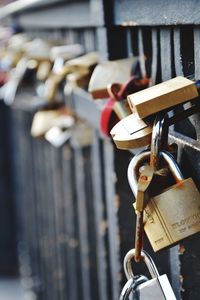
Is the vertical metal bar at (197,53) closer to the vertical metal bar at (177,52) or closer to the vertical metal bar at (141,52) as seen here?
the vertical metal bar at (177,52)

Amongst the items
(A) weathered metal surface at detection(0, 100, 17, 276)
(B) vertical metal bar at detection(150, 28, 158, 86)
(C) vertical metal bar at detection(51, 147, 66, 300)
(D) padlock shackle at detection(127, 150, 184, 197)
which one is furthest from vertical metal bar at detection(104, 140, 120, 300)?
(A) weathered metal surface at detection(0, 100, 17, 276)

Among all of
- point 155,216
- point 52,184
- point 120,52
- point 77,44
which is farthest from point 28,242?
point 155,216

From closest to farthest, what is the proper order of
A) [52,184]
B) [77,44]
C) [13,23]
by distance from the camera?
[77,44] < [52,184] < [13,23]

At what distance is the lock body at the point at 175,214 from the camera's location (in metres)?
0.91

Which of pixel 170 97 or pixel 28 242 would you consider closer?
pixel 170 97

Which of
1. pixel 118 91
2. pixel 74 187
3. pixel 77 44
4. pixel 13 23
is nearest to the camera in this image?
pixel 118 91

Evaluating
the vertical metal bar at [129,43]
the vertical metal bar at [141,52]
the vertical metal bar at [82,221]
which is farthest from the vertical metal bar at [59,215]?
the vertical metal bar at [141,52]

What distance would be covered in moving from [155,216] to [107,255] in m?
1.01

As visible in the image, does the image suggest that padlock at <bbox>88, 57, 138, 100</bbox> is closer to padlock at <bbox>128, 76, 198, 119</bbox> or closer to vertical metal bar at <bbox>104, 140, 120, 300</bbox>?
vertical metal bar at <bbox>104, 140, 120, 300</bbox>

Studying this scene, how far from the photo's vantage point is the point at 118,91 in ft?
4.26

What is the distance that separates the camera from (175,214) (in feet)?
3.01

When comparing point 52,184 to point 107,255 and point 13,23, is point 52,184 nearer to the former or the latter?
point 107,255

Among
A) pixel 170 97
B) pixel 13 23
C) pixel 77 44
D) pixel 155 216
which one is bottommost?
pixel 155 216

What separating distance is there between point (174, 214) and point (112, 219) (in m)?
0.89
